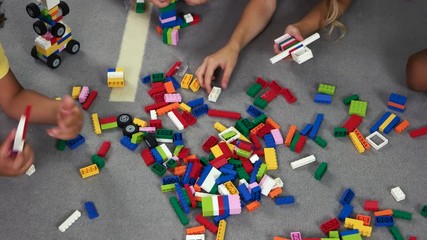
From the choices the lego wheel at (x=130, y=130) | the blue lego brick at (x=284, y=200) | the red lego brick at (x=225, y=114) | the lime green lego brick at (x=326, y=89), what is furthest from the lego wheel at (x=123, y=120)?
the lime green lego brick at (x=326, y=89)

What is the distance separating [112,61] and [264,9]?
50 centimetres

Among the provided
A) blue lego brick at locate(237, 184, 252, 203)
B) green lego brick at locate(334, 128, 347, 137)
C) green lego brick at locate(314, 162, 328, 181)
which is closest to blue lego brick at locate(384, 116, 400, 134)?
green lego brick at locate(334, 128, 347, 137)

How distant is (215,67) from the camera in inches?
58.9

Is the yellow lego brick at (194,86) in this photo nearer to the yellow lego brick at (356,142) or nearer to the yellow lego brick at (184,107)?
the yellow lego brick at (184,107)

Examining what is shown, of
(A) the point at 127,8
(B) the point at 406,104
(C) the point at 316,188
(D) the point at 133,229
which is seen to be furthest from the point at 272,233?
(A) the point at 127,8

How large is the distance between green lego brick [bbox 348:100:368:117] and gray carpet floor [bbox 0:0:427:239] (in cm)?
2

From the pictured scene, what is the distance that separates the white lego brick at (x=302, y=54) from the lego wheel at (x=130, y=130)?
1.63 ft

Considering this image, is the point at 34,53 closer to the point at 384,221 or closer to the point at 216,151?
the point at 216,151

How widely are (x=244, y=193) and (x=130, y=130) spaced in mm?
347

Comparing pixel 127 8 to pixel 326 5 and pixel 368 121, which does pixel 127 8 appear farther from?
pixel 368 121

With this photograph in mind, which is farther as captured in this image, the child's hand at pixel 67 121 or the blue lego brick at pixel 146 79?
the blue lego brick at pixel 146 79

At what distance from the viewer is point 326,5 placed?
1671mm

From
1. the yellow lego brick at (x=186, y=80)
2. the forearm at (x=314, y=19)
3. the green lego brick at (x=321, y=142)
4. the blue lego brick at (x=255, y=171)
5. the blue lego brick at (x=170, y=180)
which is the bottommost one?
the blue lego brick at (x=170, y=180)

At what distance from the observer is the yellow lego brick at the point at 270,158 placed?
1338 mm
